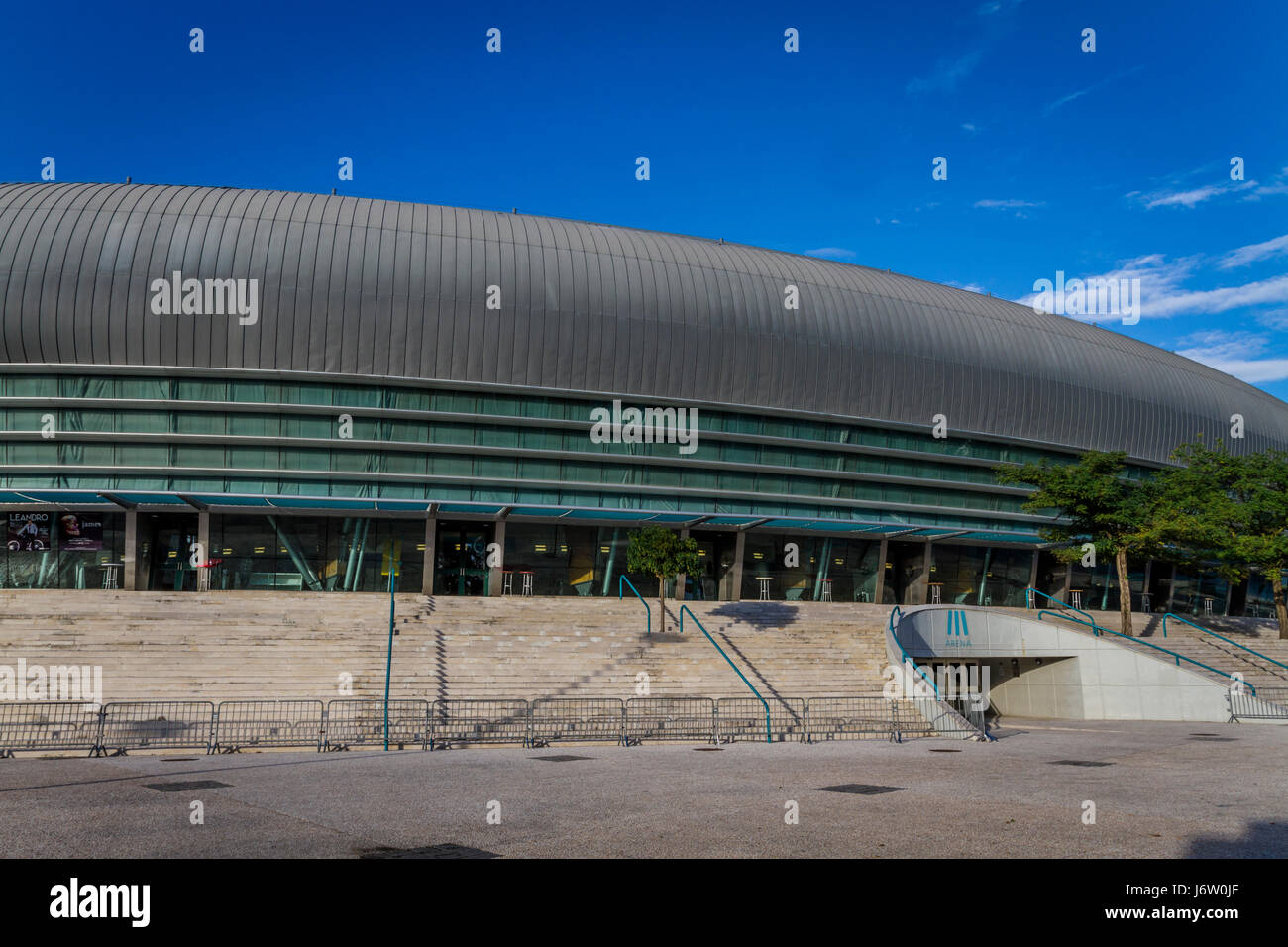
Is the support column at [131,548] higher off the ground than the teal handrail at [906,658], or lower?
higher

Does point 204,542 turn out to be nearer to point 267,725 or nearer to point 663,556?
point 663,556

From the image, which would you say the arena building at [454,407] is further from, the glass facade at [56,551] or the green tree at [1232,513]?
the green tree at [1232,513]

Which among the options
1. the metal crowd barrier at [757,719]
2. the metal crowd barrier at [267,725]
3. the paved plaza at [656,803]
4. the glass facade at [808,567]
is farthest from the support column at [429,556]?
the paved plaza at [656,803]

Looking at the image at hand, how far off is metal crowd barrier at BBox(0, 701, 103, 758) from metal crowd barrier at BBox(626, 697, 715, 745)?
39.6ft

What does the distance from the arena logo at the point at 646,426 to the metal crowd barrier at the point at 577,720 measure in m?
21.3

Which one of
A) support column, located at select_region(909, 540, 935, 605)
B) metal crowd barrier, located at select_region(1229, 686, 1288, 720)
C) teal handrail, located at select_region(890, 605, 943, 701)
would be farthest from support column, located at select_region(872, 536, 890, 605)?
metal crowd barrier, located at select_region(1229, 686, 1288, 720)

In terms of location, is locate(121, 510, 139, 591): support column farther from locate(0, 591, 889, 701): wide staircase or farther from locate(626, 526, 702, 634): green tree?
locate(626, 526, 702, 634): green tree

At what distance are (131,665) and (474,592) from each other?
18.3 m

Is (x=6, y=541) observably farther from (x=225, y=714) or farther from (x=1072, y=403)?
(x=1072, y=403)

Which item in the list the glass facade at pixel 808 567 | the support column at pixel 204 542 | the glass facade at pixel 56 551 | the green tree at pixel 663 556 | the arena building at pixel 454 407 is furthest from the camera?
the glass facade at pixel 808 567

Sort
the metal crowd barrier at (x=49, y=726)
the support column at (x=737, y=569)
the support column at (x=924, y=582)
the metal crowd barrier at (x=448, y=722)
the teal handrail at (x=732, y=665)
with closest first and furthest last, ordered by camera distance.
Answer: the metal crowd barrier at (x=49, y=726) < the metal crowd barrier at (x=448, y=722) < the teal handrail at (x=732, y=665) < the support column at (x=737, y=569) < the support column at (x=924, y=582)

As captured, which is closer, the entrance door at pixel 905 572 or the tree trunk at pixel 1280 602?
the tree trunk at pixel 1280 602

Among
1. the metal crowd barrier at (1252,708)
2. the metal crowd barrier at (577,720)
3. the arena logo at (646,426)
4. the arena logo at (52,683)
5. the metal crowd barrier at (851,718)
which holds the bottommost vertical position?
the metal crowd barrier at (1252,708)

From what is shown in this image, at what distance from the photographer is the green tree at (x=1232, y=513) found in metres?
46.3
